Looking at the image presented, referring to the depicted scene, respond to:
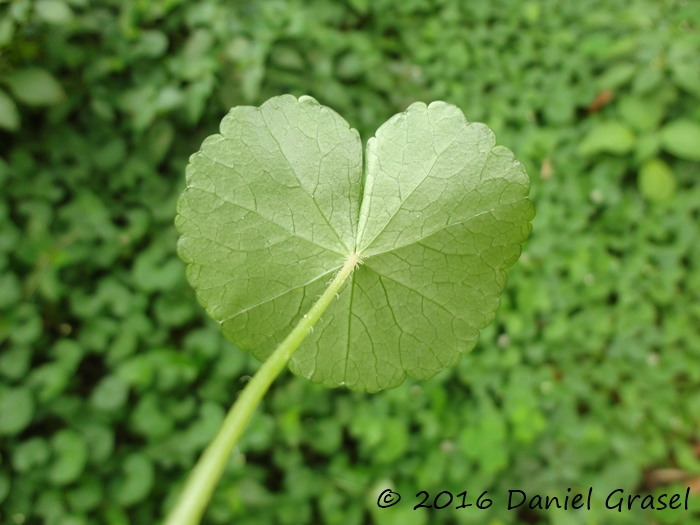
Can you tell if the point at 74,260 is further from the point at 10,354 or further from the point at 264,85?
the point at 264,85

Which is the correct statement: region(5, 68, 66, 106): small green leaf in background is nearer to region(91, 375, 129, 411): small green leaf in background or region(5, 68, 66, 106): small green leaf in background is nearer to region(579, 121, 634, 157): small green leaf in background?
region(91, 375, 129, 411): small green leaf in background

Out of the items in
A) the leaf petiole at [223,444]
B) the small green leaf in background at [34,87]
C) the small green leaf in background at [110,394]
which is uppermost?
the small green leaf in background at [34,87]

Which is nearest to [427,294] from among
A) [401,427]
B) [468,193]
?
[468,193]

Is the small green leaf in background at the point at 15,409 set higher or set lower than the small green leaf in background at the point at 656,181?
lower

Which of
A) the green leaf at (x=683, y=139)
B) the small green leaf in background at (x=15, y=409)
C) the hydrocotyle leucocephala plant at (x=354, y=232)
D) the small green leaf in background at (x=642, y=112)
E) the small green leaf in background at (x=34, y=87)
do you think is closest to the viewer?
the hydrocotyle leucocephala plant at (x=354, y=232)

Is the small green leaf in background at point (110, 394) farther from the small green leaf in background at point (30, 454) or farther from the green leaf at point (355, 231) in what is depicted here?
the green leaf at point (355, 231)

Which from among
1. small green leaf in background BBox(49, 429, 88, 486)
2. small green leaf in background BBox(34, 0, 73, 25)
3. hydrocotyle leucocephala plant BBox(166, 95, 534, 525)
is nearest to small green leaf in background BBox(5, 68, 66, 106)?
small green leaf in background BBox(34, 0, 73, 25)

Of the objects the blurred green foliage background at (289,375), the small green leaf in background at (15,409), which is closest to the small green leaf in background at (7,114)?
the blurred green foliage background at (289,375)

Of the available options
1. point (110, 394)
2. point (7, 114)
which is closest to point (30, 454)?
point (110, 394)
